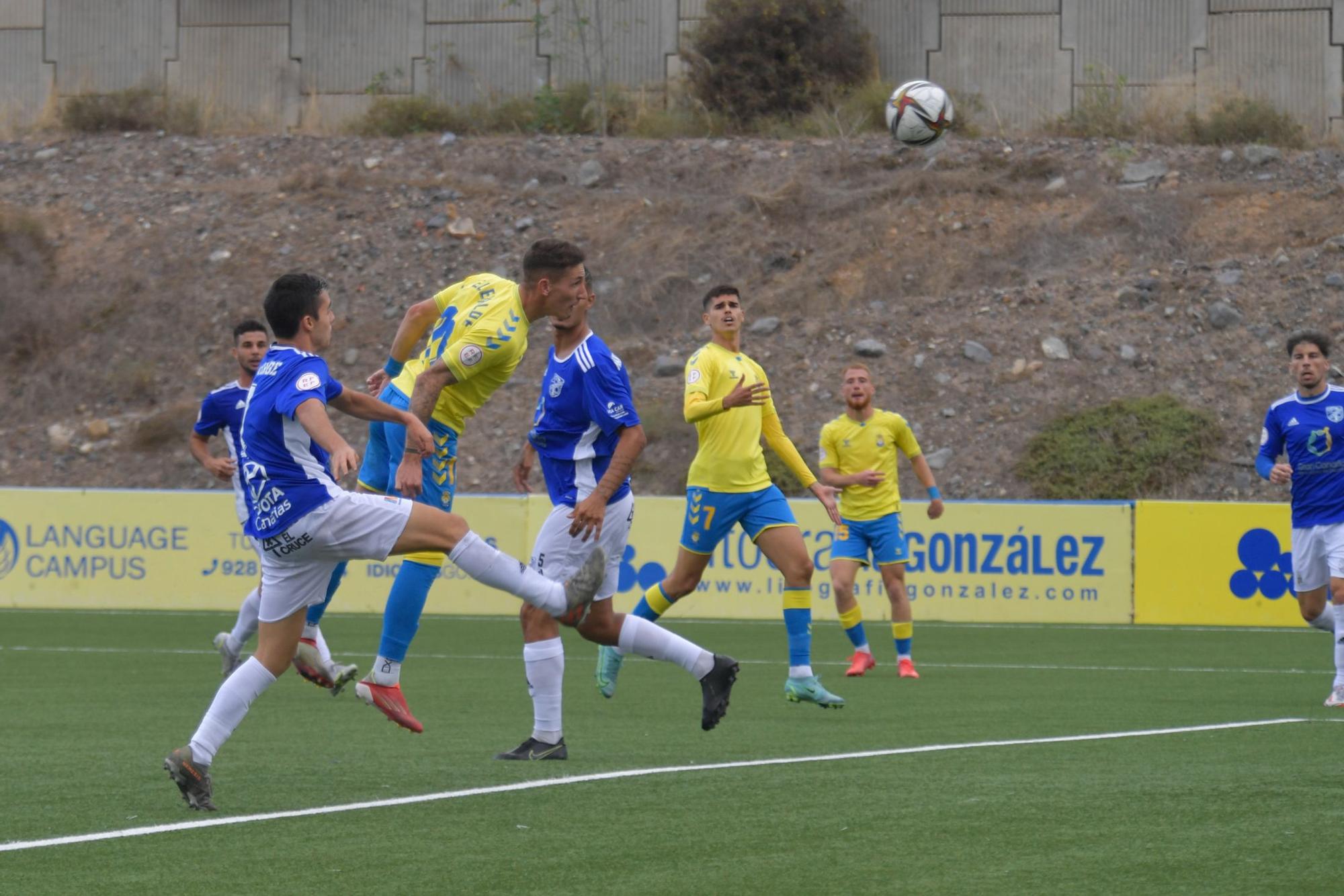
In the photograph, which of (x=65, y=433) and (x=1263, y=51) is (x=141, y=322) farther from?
(x=1263, y=51)

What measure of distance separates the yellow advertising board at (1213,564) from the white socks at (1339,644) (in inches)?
299

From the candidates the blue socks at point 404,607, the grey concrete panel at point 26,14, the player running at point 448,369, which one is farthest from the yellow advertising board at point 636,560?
the grey concrete panel at point 26,14

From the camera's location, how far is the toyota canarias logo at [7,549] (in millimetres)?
19938

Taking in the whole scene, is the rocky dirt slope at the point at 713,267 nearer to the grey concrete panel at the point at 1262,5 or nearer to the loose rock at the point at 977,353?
the loose rock at the point at 977,353

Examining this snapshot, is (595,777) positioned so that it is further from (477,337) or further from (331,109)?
(331,109)

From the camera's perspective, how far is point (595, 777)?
22.3ft

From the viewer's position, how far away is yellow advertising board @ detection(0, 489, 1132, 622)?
1862cm

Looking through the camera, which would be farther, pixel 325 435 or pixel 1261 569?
pixel 1261 569

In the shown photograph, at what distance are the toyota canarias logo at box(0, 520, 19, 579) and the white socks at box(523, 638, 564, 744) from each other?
45.6 ft

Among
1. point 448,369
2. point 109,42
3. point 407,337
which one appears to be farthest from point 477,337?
point 109,42

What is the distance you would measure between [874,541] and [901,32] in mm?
22527

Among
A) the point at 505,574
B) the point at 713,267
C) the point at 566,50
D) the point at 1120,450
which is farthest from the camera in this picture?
the point at 566,50

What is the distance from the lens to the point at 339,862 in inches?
199

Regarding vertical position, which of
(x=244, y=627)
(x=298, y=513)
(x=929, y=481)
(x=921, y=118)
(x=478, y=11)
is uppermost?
(x=478, y=11)
